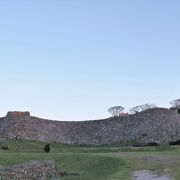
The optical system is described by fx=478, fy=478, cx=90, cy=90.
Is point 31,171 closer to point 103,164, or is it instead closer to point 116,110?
point 103,164

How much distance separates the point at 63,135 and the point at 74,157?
3622 cm

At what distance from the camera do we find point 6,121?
8356 centimetres

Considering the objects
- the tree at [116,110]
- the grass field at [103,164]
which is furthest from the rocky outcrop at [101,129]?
the tree at [116,110]

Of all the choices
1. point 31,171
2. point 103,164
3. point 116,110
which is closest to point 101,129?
point 103,164

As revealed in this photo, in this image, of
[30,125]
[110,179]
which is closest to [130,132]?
[30,125]

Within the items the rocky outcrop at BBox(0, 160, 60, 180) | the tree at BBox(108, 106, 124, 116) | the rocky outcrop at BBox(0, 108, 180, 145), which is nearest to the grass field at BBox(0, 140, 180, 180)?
the rocky outcrop at BBox(0, 160, 60, 180)

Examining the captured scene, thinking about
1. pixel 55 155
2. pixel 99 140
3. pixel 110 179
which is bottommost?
pixel 110 179

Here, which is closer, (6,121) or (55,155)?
(55,155)

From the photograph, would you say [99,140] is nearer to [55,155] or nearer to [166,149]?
[166,149]

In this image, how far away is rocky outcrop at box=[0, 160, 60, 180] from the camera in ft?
107

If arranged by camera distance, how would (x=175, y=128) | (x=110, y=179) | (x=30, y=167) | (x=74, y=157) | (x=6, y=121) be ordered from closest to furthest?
(x=110, y=179) → (x=30, y=167) → (x=74, y=157) → (x=175, y=128) → (x=6, y=121)

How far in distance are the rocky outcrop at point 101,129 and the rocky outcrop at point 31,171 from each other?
103 ft

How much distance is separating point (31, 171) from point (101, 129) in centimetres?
4465

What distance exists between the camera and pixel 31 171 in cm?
3478
